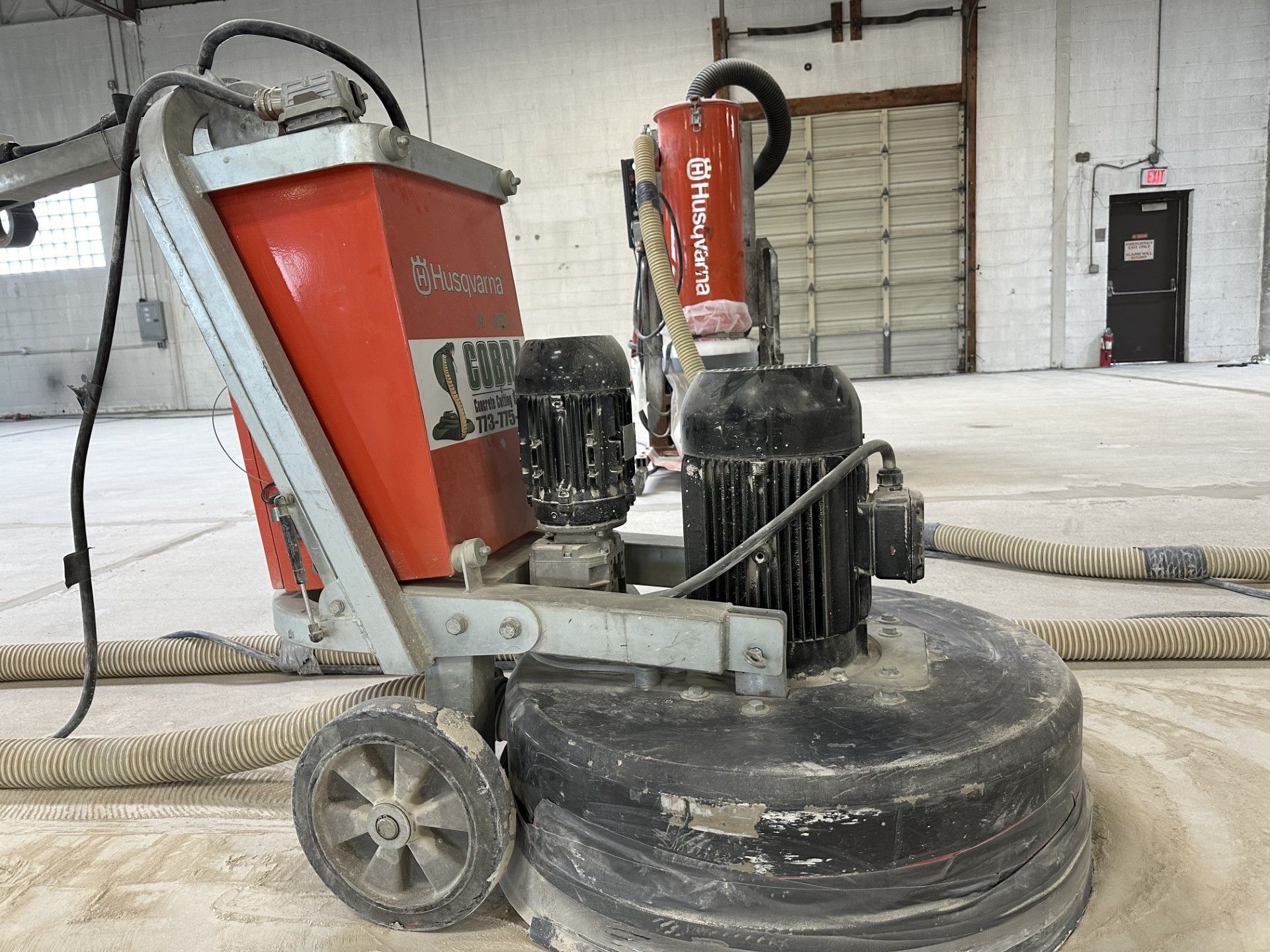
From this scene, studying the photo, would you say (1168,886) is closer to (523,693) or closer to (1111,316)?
(523,693)

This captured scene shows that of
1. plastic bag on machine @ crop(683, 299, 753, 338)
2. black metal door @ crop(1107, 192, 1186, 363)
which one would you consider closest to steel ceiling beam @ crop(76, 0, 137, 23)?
plastic bag on machine @ crop(683, 299, 753, 338)

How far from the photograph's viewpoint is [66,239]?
12.1 metres

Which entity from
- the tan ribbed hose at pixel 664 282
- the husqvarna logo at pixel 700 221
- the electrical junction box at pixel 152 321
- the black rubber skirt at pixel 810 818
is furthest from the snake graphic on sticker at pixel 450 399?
the electrical junction box at pixel 152 321

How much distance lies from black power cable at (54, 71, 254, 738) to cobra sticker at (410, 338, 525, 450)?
455 millimetres

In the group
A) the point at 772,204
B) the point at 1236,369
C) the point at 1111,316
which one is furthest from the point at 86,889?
the point at 1111,316

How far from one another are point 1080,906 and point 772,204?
1092 centimetres

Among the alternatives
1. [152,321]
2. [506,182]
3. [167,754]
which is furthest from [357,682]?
[152,321]

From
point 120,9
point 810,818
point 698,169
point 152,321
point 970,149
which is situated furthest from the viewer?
point 152,321

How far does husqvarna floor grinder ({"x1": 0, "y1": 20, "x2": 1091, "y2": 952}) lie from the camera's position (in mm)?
1014

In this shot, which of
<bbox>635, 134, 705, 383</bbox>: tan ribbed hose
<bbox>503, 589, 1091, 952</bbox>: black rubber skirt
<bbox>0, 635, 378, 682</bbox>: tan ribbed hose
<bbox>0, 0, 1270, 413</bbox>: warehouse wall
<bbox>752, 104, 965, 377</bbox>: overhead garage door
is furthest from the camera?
<bbox>752, 104, 965, 377</bbox>: overhead garage door

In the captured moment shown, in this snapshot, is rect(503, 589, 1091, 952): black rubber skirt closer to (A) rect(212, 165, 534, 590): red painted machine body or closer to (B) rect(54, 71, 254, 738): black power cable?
(A) rect(212, 165, 534, 590): red painted machine body

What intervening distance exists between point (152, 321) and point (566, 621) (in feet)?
42.6

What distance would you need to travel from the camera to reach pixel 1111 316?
11305 mm

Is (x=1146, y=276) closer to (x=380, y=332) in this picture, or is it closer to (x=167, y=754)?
(x=380, y=332)
